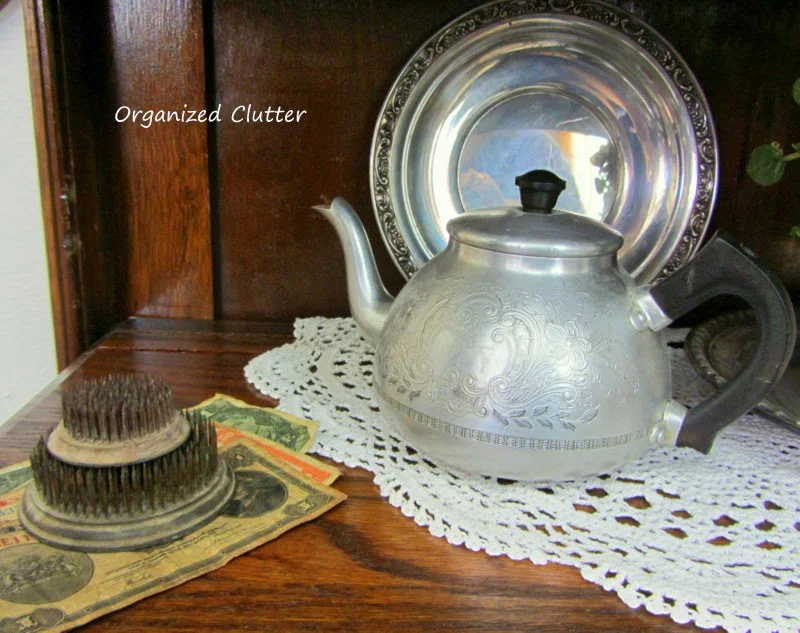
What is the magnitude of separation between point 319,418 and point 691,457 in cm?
29

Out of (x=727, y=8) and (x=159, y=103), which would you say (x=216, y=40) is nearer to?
(x=159, y=103)

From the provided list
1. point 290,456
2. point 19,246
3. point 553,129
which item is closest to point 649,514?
point 290,456

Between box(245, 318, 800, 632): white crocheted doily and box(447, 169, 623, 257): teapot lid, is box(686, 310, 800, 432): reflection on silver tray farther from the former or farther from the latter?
box(447, 169, 623, 257): teapot lid

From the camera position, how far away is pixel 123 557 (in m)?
0.40

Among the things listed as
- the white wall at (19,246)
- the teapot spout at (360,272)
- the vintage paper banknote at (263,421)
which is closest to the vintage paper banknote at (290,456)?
the vintage paper banknote at (263,421)

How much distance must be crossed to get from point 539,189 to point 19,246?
25.0 inches

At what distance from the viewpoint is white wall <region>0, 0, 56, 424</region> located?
0.79m

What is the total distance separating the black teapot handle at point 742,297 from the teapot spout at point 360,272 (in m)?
0.22

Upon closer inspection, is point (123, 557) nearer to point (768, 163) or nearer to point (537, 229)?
point (537, 229)

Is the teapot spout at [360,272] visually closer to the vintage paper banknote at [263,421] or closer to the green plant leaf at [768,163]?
the vintage paper banknote at [263,421]

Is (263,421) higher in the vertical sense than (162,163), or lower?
lower

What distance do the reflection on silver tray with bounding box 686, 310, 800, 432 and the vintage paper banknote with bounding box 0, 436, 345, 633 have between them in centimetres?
32

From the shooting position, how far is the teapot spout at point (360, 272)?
0.60 m

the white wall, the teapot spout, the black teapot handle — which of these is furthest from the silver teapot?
the white wall
